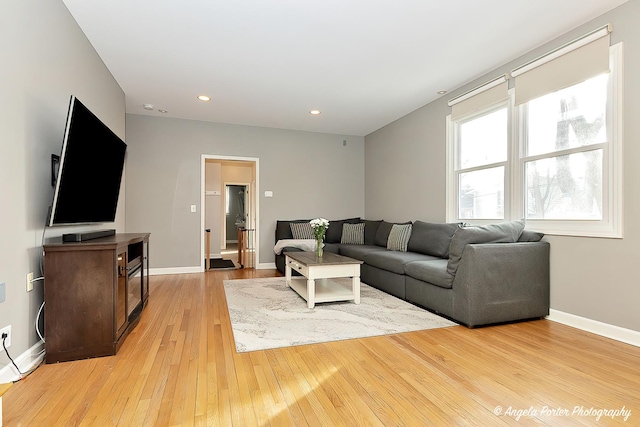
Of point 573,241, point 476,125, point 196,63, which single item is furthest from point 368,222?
point 196,63

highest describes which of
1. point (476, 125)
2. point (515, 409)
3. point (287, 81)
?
point (287, 81)

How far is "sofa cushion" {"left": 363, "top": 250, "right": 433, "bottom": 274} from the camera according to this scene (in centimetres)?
379

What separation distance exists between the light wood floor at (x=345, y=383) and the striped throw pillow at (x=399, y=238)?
201 centimetres

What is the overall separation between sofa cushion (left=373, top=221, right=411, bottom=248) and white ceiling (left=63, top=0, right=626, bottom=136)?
1899 millimetres

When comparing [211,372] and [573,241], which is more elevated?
[573,241]

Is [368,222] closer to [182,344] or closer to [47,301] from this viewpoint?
[182,344]

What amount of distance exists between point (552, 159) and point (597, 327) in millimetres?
1524

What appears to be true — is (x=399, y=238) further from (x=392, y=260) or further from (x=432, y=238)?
(x=392, y=260)

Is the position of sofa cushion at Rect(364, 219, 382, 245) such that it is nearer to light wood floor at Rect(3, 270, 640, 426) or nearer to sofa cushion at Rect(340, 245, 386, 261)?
sofa cushion at Rect(340, 245, 386, 261)

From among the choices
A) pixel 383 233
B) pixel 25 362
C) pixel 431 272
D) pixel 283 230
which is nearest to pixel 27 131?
pixel 25 362

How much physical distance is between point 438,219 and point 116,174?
155 inches

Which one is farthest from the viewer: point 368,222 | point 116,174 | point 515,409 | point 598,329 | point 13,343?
point 368,222

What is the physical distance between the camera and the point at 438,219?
462 cm

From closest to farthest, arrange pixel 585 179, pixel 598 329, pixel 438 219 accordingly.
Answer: pixel 598 329
pixel 585 179
pixel 438 219
